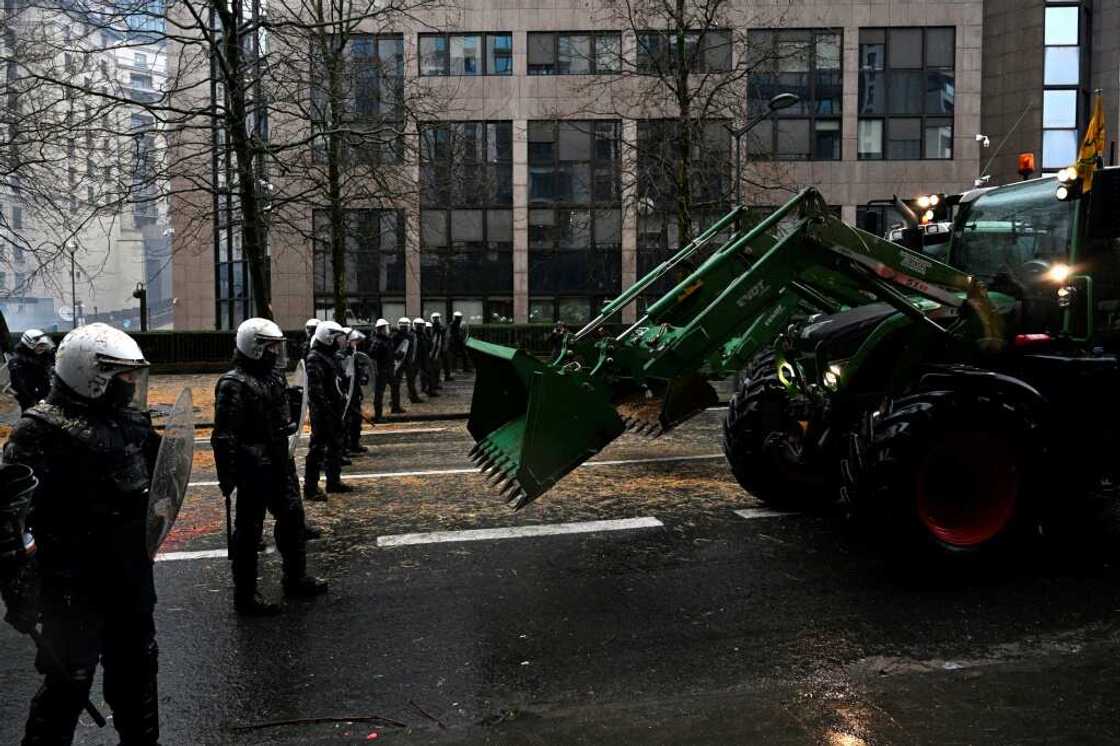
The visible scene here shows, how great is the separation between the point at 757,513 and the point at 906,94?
31.2m

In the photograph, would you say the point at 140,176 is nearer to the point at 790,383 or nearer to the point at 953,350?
the point at 790,383

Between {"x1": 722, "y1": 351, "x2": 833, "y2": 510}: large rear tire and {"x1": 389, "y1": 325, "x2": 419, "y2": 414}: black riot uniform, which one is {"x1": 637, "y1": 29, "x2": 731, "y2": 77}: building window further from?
{"x1": 722, "y1": 351, "x2": 833, "y2": 510}: large rear tire

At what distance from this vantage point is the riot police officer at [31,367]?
1142 centimetres

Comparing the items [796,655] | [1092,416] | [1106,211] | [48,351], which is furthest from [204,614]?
[48,351]

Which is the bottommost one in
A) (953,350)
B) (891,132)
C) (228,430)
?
(228,430)

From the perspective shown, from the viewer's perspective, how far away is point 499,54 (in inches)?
1341

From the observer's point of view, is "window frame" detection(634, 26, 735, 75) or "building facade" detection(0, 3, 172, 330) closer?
"building facade" detection(0, 3, 172, 330)

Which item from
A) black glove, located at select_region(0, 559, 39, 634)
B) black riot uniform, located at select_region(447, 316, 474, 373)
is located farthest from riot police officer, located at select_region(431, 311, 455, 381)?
black glove, located at select_region(0, 559, 39, 634)

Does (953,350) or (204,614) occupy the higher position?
(953,350)

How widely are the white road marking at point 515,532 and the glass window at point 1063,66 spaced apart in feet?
122

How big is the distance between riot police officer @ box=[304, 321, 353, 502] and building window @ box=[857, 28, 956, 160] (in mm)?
29821

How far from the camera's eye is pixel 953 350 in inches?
259

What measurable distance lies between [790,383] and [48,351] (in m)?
9.59

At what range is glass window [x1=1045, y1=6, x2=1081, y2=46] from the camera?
119 feet
